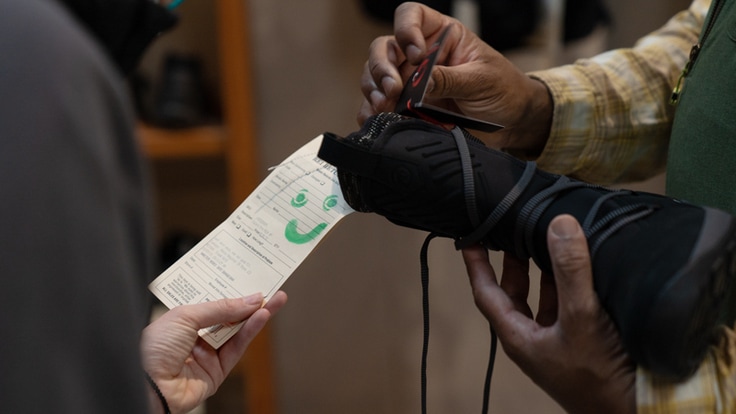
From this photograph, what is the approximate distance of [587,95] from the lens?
2.58 feet

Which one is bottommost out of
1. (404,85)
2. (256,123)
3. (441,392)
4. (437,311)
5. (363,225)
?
(441,392)

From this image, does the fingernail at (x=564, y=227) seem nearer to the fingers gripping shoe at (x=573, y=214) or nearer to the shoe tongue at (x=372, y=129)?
the fingers gripping shoe at (x=573, y=214)

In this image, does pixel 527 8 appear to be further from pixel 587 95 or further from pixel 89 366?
pixel 89 366

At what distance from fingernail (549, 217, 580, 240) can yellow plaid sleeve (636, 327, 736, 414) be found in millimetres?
100

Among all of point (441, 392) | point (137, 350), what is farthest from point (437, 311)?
point (137, 350)

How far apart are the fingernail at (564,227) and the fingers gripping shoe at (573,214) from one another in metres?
0.03

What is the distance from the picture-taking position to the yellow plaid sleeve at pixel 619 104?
2.57 ft

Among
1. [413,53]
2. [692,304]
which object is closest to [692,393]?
[692,304]

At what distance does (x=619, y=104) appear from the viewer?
2.60ft

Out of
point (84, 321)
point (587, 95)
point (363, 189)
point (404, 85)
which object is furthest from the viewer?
point (587, 95)

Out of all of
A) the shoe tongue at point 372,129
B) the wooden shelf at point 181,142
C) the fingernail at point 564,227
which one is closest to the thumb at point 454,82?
the shoe tongue at point 372,129

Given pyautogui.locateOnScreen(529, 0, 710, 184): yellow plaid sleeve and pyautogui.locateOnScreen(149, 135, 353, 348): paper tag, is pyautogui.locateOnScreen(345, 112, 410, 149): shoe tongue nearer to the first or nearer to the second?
pyautogui.locateOnScreen(149, 135, 353, 348): paper tag

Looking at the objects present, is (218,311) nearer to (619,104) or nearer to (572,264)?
(572,264)

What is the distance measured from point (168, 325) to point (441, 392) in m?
0.98
